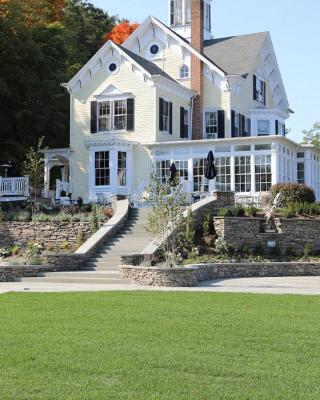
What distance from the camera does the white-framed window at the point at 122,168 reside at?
3359cm

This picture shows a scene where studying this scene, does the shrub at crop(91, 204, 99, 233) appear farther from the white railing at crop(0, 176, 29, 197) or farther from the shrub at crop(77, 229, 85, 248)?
the white railing at crop(0, 176, 29, 197)

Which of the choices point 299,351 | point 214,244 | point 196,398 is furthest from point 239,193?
point 196,398

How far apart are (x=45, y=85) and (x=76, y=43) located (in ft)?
39.1

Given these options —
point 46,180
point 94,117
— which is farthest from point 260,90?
point 46,180

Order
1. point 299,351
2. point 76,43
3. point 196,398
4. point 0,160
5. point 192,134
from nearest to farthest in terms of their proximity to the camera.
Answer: point 196,398
point 299,351
point 192,134
point 0,160
point 76,43

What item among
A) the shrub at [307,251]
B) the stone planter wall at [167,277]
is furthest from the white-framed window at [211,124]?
the stone planter wall at [167,277]

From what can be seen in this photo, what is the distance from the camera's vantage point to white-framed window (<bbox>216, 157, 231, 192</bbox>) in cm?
3203

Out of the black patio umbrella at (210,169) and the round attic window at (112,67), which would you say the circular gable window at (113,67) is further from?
the black patio umbrella at (210,169)

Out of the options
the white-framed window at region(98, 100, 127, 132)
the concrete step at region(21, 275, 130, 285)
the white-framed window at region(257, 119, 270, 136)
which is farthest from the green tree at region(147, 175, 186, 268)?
the white-framed window at region(257, 119, 270, 136)

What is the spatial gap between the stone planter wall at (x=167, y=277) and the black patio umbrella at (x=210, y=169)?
39.7 ft

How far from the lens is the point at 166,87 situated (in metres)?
34.4

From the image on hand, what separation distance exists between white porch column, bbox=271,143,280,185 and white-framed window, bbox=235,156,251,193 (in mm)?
1166

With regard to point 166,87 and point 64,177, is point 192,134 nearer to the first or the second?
point 166,87

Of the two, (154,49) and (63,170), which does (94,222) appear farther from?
(154,49)
